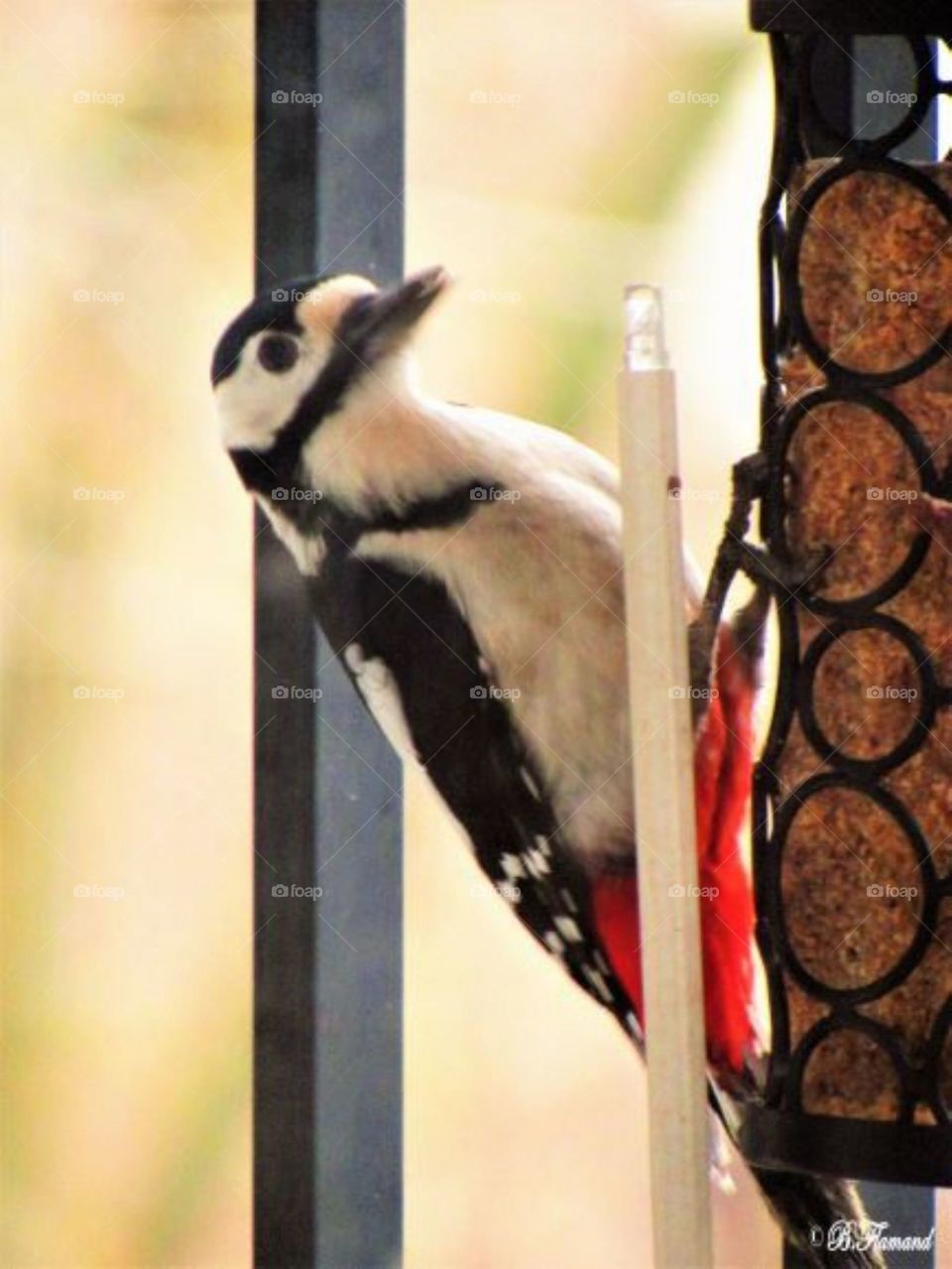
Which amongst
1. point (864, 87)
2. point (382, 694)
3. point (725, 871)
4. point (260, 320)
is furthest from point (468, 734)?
point (864, 87)

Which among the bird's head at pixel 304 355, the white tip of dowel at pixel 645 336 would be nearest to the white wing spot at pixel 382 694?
the bird's head at pixel 304 355

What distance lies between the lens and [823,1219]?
46.4 inches

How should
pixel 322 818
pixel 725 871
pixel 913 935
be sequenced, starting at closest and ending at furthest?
pixel 913 935
pixel 725 871
pixel 322 818

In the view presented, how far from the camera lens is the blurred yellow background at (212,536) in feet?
4.20

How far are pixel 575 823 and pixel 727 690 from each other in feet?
0.46

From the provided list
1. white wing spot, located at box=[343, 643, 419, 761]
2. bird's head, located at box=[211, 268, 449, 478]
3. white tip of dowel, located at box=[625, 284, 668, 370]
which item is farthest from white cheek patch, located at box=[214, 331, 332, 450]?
white tip of dowel, located at box=[625, 284, 668, 370]

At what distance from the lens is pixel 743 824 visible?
1.19 metres

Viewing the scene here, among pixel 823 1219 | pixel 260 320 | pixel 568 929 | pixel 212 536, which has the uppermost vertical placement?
pixel 260 320

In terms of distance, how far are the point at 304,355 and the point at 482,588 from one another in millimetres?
180

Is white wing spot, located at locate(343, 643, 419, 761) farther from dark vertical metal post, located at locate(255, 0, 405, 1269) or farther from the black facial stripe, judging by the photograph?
the black facial stripe

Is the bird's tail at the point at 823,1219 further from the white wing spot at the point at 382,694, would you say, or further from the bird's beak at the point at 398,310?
the bird's beak at the point at 398,310

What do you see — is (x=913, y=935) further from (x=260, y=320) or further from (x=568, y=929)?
(x=260, y=320)

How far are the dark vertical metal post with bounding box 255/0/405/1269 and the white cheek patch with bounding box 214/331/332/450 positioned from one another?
67 millimetres

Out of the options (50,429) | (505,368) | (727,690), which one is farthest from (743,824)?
(50,429)
